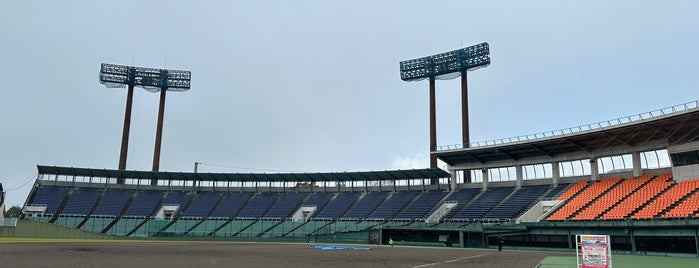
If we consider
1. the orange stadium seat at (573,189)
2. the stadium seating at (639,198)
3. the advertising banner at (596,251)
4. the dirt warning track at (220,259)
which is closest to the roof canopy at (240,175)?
the orange stadium seat at (573,189)

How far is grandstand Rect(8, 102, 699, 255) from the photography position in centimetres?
4481

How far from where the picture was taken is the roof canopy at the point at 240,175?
77.8m

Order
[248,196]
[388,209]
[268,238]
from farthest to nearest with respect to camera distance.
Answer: [248,196]
[388,209]
[268,238]

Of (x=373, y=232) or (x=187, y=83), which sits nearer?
(x=373, y=232)

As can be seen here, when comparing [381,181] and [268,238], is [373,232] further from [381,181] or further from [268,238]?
[381,181]

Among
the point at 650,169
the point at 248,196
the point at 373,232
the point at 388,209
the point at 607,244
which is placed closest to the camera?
the point at 607,244

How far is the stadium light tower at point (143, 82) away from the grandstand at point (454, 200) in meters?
6.83

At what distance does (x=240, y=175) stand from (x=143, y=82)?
26.3m

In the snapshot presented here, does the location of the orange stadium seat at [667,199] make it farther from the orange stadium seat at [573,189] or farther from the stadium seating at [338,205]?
the stadium seating at [338,205]

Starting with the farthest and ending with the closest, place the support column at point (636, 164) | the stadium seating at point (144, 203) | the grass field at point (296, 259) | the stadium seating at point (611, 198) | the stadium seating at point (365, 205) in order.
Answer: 1. the stadium seating at point (144, 203)
2. the stadium seating at point (365, 205)
3. the support column at point (636, 164)
4. the stadium seating at point (611, 198)
5. the grass field at point (296, 259)

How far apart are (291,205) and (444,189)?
26.0 metres

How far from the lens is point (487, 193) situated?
6738 centimetres

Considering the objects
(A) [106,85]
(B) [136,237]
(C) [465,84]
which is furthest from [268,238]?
(A) [106,85]

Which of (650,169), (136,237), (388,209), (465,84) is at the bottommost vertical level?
(136,237)
